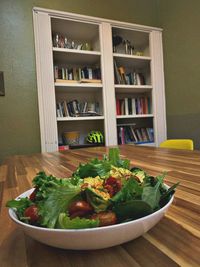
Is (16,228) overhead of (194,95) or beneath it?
beneath

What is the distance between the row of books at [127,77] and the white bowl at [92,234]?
2.79 meters

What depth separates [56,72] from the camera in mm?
2631

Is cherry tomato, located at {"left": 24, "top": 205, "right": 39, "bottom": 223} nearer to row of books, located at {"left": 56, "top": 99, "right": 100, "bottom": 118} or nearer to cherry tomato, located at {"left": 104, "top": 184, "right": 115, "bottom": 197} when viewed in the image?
cherry tomato, located at {"left": 104, "top": 184, "right": 115, "bottom": 197}

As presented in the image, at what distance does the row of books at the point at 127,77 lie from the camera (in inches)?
116

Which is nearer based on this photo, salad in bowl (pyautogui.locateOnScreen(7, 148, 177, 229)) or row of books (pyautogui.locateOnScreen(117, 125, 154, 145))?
salad in bowl (pyautogui.locateOnScreen(7, 148, 177, 229))

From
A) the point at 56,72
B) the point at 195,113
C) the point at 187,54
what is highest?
the point at 187,54

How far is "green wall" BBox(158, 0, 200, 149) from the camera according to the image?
2.64 metres

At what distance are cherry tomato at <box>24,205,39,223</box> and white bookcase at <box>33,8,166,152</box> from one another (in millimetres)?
2247

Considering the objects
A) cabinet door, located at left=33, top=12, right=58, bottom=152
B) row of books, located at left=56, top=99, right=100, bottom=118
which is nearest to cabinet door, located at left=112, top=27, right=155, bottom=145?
row of books, located at left=56, top=99, right=100, bottom=118

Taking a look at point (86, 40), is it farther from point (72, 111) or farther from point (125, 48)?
point (72, 111)

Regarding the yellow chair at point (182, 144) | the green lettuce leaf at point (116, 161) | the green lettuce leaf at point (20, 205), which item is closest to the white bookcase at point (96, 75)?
the yellow chair at point (182, 144)

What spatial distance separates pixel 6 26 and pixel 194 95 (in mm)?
2559

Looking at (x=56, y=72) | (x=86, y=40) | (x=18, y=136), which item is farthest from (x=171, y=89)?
(x=18, y=136)

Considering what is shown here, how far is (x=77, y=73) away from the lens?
281 cm
